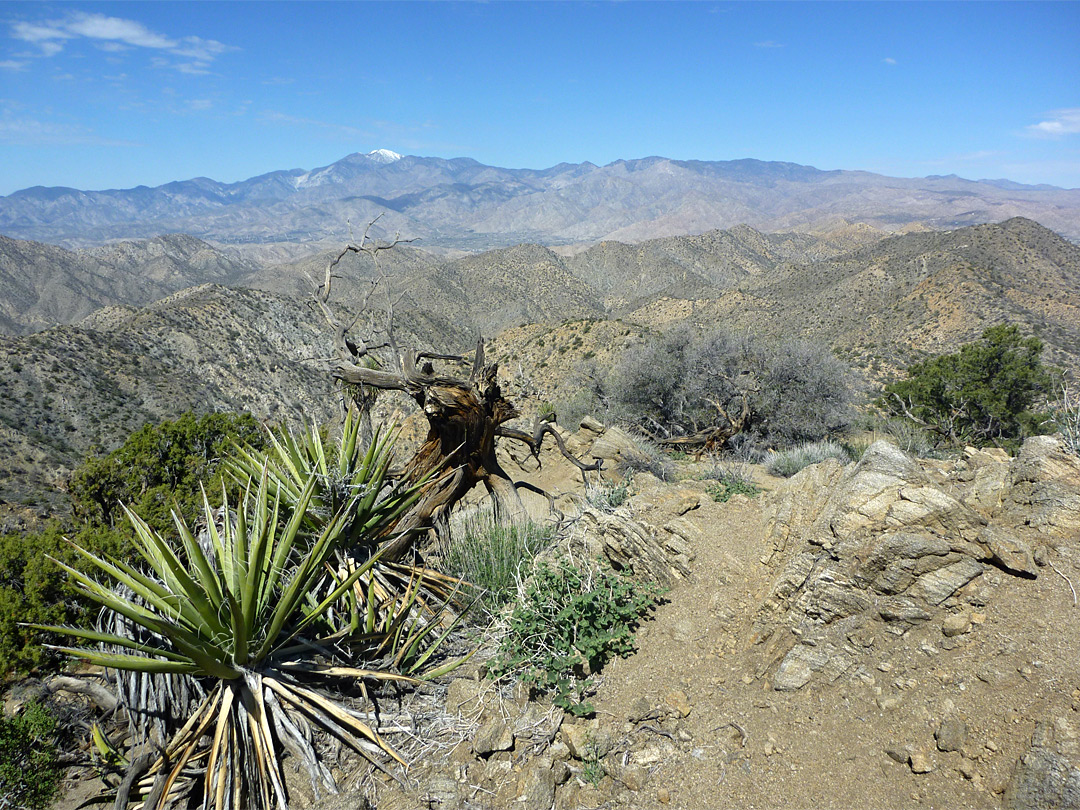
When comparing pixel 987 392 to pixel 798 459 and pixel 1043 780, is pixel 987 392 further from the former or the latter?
pixel 1043 780

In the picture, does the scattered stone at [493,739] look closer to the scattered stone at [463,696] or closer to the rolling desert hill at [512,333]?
the scattered stone at [463,696]

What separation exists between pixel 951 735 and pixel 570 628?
6.67 ft

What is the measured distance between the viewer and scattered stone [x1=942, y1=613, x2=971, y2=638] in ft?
9.66

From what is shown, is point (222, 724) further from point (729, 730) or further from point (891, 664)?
point (891, 664)

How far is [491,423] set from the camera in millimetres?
5152

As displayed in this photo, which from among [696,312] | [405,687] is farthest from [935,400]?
[696,312]

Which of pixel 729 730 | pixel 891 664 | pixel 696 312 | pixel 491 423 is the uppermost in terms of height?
pixel 491 423

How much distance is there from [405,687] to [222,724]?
1111 millimetres

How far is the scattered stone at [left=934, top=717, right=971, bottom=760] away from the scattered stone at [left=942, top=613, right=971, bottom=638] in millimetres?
523

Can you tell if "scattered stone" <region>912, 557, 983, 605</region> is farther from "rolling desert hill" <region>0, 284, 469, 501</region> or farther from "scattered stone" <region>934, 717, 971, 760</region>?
"rolling desert hill" <region>0, 284, 469, 501</region>

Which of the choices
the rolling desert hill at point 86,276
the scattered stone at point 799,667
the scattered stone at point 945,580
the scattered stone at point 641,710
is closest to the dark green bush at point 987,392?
the scattered stone at point 945,580

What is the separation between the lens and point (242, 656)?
10.2 ft

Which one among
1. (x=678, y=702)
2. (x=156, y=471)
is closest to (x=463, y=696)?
(x=678, y=702)

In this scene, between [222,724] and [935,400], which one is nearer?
[222,724]
